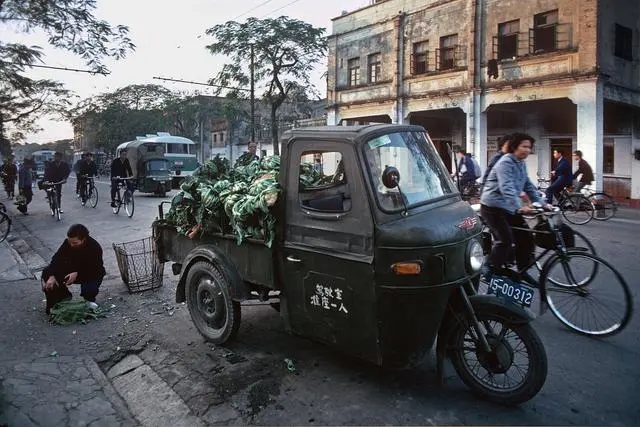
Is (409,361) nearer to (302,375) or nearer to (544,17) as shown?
(302,375)

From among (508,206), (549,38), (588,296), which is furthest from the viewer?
(549,38)

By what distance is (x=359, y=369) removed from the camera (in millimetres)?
3773

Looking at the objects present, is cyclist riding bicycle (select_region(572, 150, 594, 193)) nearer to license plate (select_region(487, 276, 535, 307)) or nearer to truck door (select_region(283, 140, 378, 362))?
license plate (select_region(487, 276, 535, 307))

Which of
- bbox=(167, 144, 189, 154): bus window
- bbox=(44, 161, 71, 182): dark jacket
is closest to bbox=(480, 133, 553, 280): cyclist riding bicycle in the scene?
bbox=(44, 161, 71, 182): dark jacket

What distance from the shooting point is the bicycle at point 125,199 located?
43.3 ft

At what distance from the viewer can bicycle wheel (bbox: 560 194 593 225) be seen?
1238 centimetres

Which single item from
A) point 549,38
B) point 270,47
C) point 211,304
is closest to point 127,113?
point 270,47

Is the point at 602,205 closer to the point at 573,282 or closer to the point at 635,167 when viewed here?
the point at 635,167

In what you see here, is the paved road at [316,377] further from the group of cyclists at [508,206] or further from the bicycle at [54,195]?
the bicycle at [54,195]

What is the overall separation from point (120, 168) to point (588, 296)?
521 inches

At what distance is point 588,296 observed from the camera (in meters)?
4.45

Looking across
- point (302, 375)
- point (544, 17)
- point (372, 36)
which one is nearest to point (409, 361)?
point (302, 375)

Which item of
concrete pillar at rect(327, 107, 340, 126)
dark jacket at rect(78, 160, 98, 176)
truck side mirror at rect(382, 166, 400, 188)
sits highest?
concrete pillar at rect(327, 107, 340, 126)

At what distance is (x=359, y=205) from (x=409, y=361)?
3.63ft
